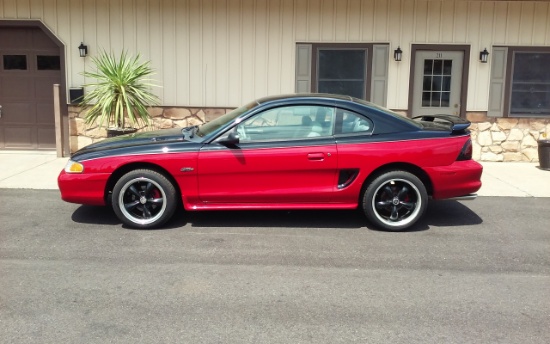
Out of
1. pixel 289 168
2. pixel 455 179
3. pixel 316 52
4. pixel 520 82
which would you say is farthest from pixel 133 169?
pixel 520 82

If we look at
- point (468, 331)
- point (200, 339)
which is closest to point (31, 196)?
point (200, 339)

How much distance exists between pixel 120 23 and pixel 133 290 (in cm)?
782

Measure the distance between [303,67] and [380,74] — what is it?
1.55m

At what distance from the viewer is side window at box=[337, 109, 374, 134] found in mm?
6344

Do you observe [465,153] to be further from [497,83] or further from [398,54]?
[497,83]

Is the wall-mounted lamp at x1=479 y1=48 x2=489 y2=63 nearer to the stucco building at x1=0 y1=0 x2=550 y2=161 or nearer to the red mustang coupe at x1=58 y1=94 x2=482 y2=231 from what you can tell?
the stucco building at x1=0 y1=0 x2=550 y2=161

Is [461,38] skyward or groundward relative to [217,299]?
skyward

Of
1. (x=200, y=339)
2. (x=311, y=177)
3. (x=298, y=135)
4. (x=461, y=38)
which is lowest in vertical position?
(x=200, y=339)

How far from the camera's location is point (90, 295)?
4414 millimetres

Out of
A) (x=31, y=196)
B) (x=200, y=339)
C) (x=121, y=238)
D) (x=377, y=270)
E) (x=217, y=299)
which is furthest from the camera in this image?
(x=31, y=196)

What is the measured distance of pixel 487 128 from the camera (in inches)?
444

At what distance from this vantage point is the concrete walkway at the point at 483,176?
8523 millimetres

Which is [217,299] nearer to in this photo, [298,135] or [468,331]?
[468,331]

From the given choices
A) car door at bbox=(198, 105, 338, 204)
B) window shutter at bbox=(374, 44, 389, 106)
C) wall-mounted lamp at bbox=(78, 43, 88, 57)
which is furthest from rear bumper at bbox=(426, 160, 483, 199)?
wall-mounted lamp at bbox=(78, 43, 88, 57)
